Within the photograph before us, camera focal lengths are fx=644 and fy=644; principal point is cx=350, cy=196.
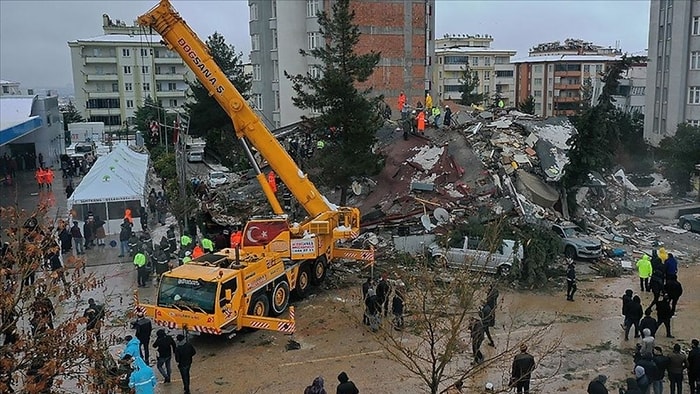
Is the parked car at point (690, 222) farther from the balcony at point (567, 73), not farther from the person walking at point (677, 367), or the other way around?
the balcony at point (567, 73)

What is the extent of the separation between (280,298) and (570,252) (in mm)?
11512

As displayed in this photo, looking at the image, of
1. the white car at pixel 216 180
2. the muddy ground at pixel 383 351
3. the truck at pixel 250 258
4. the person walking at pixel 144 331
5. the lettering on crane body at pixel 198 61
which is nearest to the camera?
the muddy ground at pixel 383 351

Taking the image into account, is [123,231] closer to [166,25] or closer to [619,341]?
[166,25]

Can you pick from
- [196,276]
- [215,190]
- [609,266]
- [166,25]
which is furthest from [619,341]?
[215,190]

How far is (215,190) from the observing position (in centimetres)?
3172

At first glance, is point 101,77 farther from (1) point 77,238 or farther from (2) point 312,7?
(1) point 77,238

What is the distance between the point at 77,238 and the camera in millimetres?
24047

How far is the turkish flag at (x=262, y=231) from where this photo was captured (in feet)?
58.7

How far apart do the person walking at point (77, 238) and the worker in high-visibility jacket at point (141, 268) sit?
4.70m

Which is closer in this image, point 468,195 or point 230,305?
point 230,305

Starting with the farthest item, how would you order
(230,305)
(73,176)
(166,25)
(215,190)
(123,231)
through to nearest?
(73,176) → (215,190) → (123,231) → (166,25) → (230,305)

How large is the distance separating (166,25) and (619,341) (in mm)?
14995

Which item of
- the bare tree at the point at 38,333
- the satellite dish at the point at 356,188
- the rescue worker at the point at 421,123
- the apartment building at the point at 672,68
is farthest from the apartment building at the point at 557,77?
the bare tree at the point at 38,333

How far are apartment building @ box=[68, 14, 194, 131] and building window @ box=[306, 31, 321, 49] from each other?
141 ft
